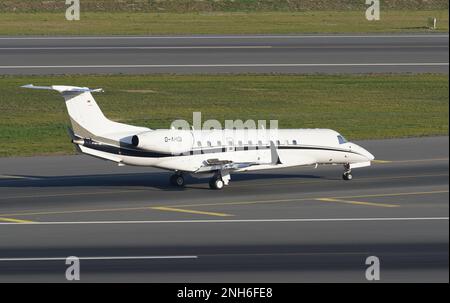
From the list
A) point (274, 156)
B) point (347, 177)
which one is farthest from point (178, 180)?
point (347, 177)

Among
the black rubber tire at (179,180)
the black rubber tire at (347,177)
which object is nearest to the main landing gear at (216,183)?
the black rubber tire at (179,180)

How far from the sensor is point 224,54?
105062mm

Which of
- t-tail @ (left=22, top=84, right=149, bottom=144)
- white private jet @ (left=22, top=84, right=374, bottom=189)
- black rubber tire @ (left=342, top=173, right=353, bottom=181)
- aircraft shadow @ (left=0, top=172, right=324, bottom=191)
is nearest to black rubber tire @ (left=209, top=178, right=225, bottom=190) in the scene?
white private jet @ (left=22, top=84, right=374, bottom=189)

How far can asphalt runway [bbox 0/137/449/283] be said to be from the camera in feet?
114

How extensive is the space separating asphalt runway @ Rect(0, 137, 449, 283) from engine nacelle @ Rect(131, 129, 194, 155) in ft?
7.58

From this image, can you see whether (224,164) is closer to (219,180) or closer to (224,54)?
(219,180)

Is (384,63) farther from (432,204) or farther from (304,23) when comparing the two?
(432,204)

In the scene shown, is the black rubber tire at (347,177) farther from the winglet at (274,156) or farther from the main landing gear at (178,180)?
the main landing gear at (178,180)

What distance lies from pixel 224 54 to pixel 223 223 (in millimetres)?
62650

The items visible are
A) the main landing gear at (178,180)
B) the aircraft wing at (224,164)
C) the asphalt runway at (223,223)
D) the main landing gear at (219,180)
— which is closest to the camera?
the asphalt runway at (223,223)

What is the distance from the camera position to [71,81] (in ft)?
289

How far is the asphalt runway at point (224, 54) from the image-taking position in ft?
319

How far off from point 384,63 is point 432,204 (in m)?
53.7

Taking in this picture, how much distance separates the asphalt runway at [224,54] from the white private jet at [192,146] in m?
39.8
